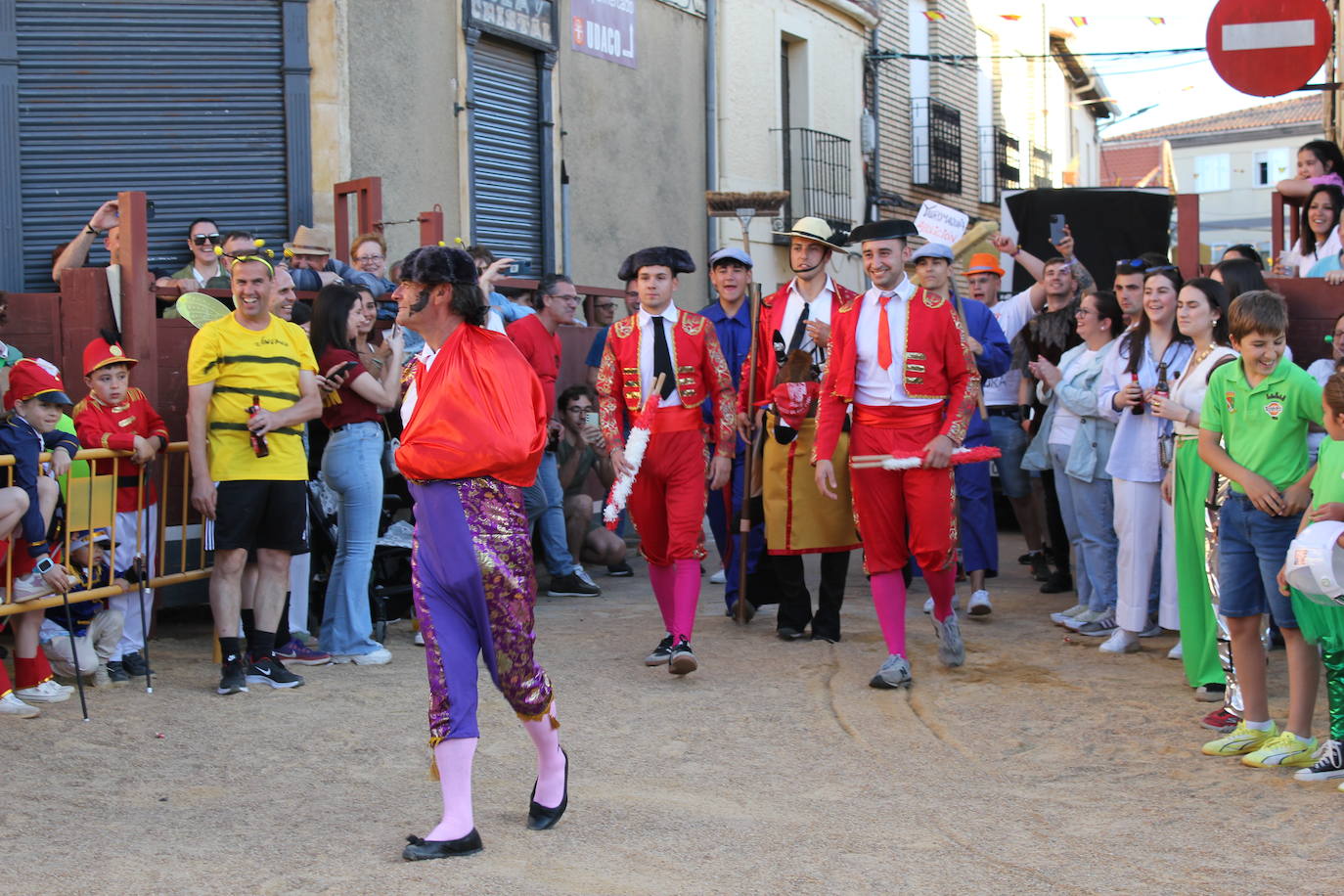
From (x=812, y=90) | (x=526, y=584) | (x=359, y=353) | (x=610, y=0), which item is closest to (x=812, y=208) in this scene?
(x=812, y=90)

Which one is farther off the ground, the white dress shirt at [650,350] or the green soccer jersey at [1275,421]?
the white dress shirt at [650,350]

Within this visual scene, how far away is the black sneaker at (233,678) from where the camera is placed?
6504 millimetres

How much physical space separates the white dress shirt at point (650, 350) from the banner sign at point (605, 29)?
7.65 meters

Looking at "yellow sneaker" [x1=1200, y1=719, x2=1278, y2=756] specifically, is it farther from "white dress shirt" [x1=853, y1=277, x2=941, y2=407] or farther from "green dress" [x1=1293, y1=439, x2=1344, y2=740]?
"white dress shirt" [x1=853, y1=277, x2=941, y2=407]

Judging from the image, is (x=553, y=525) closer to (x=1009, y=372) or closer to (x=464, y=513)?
(x=1009, y=372)

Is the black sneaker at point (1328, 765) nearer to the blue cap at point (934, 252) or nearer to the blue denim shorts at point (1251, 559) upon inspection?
the blue denim shorts at point (1251, 559)

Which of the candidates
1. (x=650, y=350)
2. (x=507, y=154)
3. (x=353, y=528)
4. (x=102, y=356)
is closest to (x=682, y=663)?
(x=650, y=350)

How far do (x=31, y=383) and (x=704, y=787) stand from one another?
11.3ft

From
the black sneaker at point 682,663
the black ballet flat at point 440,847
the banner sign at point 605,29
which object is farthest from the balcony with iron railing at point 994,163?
the black ballet flat at point 440,847

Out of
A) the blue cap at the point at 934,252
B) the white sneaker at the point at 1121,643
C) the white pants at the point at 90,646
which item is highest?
the blue cap at the point at 934,252

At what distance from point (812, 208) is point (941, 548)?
12.8 m

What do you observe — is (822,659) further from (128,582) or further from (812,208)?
(812,208)

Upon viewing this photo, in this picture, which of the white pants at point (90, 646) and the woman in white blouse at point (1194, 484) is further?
the white pants at point (90, 646)

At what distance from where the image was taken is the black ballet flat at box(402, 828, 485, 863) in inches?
168
